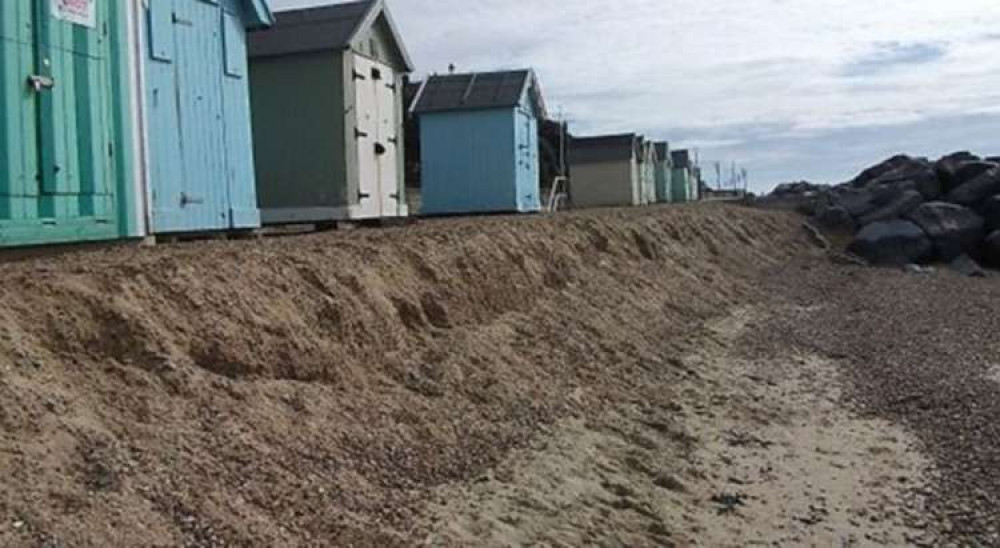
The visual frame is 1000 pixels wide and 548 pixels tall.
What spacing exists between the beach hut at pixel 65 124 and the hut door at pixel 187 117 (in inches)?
34.2

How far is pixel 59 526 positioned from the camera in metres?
4.63

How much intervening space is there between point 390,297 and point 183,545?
5.11 meters

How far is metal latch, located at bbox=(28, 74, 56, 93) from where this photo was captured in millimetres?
8359

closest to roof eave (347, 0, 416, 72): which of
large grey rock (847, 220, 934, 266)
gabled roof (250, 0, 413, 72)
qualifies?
gabled roof (250, 0, 413, 72)

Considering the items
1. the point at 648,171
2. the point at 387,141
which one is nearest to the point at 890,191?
the point at 648,171

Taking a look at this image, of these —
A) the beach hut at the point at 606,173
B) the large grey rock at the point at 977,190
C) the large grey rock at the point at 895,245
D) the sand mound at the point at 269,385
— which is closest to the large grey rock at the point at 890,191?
the large grey rock at the point at 977,190

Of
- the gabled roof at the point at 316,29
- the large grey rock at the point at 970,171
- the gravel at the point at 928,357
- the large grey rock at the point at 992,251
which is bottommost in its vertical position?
the gravel at the point at 928,357

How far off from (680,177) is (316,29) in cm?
5655

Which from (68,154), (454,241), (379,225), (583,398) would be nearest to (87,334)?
(68,154)

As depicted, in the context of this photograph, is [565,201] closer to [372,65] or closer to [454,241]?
[372,65]

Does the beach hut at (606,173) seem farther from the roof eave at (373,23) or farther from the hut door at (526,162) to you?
the roof eave at (373,23)

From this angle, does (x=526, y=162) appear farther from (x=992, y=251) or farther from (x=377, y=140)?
(x=992, y=251)

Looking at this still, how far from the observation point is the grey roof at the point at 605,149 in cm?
5109

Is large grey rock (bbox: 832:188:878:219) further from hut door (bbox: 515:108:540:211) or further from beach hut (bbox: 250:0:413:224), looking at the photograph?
beach hut (bbox: 250:0:413:224)
